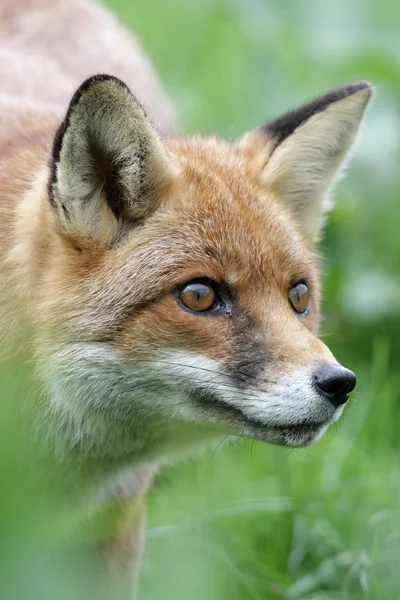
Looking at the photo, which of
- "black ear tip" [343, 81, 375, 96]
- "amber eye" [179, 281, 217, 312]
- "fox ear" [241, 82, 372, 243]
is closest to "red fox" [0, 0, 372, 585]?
"amber eye" [179, 281, 217, 312]

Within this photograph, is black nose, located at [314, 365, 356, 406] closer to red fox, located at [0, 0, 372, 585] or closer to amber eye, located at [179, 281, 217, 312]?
red fox, located at [0, 0, 372, 585]

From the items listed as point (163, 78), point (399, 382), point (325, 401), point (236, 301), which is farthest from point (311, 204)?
point (163, 78)

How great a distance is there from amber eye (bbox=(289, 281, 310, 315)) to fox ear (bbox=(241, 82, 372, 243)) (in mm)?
620

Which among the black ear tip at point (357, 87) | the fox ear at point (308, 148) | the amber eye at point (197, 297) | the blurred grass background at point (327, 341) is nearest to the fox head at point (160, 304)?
the amber eye at point (197, 297)

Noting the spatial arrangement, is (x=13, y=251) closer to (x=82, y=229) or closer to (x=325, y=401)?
(x=82, y=229)

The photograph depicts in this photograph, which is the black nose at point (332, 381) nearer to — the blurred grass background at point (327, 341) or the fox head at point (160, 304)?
the fox head at point (160, 304)

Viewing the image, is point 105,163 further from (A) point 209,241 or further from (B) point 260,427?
(B) point 260,427

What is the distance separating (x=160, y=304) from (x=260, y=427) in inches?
28.4

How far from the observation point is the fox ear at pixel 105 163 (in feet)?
13.8

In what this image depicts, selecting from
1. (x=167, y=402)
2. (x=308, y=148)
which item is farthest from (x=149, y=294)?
(x=308, y=148)

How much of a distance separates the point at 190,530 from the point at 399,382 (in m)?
2.82

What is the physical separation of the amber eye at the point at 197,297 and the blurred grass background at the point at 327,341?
1140mm

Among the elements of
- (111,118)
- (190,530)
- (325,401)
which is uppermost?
(111,118)

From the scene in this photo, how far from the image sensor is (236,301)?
4.43m
